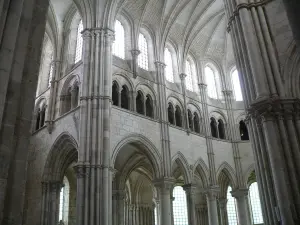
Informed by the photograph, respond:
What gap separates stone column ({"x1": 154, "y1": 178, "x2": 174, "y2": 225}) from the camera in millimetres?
18297

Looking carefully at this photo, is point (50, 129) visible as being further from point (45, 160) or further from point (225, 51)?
point (225, 51)

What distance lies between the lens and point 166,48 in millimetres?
25609

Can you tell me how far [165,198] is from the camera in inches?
742

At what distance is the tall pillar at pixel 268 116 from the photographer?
941 cm

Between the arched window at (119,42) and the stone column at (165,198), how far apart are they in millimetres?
8554

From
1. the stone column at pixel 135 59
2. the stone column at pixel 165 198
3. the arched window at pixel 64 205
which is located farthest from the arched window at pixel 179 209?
the stone column at pixel 135 59


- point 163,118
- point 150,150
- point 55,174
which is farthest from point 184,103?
point 55,174

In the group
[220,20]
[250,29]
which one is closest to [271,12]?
[250,29]

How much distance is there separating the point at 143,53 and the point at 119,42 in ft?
7.29

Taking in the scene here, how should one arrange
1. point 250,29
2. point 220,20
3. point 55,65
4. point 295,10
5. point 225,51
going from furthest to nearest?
point 225,51, point 220,20, point 55,65, point 250,29, point 295,10

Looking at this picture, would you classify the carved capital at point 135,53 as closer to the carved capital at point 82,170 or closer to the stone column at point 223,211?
the carved capital at point 82,170

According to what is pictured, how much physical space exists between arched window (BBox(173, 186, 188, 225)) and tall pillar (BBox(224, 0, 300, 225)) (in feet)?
62.3

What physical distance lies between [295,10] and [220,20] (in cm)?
2385

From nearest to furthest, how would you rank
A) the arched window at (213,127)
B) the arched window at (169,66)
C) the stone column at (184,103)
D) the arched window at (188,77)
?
1. the stone column at (184,103)
2. the arched window at (169,66)
3. the arched window at (213,127)
4. the arched window at (188,77)
